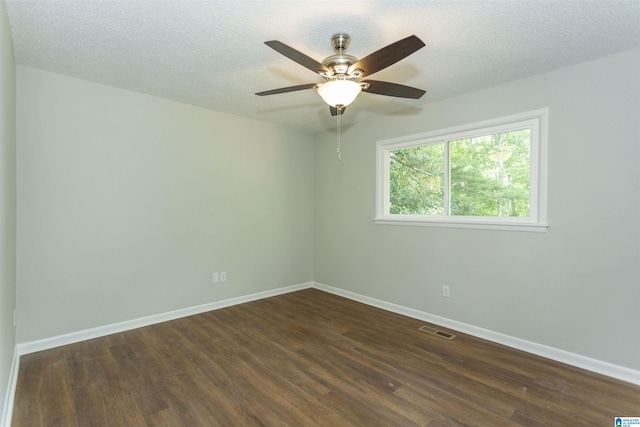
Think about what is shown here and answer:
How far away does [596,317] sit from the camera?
244cm

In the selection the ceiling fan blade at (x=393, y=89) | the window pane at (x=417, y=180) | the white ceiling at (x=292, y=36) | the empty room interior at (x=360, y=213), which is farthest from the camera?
the window pane at (x=417, y=180)

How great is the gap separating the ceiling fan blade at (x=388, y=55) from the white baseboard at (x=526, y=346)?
2652mm

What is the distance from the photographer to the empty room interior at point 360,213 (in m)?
1.95

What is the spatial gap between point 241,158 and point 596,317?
12.8 ft

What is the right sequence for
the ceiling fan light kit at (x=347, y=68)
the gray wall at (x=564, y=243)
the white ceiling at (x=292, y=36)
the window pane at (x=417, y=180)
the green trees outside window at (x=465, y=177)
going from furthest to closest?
the window pane at (x=417, y=180)
the green trees outside window at (x=465, y=177)
the gray wall at (x=564, y=243)
the white ceiling at (x=292, y=36)
the ceiling fan light kit at (x=347, y=68)

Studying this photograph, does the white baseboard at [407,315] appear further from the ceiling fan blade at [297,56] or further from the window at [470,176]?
the ceiling fan blade at [297,56]

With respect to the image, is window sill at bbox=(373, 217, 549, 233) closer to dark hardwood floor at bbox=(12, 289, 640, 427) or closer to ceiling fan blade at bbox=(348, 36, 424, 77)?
dark hardwood floor at bbox=(12, 289, 640, 427)

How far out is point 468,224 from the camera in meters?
3.17

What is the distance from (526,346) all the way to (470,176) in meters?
1.68

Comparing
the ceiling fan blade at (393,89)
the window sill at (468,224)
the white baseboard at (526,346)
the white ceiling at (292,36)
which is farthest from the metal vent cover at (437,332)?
the white ceiling at (292,36)

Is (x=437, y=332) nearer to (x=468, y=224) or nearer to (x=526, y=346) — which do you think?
(x=526, y=346)

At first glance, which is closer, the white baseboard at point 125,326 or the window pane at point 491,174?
the white baseboard at point 125,326

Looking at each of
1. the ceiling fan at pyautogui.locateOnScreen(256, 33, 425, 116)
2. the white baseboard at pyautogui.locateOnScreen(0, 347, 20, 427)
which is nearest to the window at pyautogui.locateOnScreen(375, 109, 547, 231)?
the ceiling fan at pyautogui.locateOnScreen(256, 33, 425, 116)

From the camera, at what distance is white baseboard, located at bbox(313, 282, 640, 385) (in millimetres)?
2311
